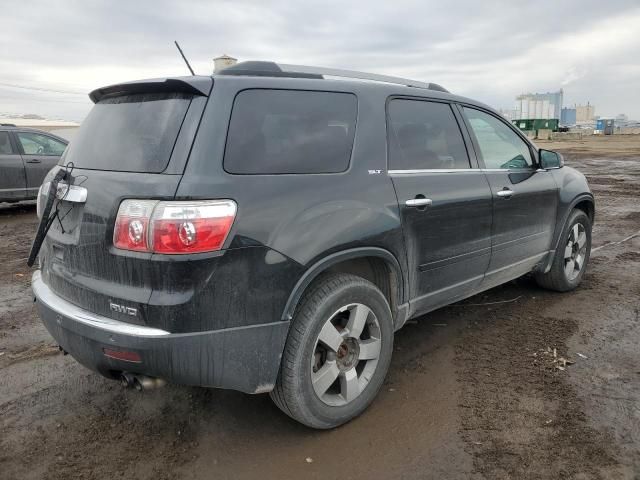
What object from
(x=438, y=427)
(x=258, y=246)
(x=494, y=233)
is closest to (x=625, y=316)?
(x=494, y=233)

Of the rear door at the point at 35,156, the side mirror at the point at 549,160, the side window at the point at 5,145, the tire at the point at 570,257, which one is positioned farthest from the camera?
the rear door at the point at 35,156

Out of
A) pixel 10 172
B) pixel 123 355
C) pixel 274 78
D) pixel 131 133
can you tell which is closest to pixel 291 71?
pixel 274 78

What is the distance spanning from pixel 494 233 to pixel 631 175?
1492 centimetres

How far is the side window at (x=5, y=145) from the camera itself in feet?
33.0

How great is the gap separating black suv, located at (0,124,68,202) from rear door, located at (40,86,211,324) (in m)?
8.36

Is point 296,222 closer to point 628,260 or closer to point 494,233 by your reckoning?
point 494,233

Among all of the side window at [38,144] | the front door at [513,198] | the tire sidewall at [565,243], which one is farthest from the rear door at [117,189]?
the side window at [38,144]

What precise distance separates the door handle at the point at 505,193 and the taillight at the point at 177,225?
2314mm

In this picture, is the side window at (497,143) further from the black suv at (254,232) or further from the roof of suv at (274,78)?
the black suv at (254,232)

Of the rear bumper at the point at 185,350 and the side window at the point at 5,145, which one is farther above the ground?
the side window at the point at 5,145

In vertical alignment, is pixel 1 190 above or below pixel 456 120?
below

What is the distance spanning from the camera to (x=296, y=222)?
2525 millimetres

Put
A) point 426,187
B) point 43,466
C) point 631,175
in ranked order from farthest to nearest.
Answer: point 631,175
point 426,187
point 43,466

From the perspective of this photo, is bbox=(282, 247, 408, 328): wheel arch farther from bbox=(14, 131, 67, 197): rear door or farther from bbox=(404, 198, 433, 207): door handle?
bbox=(14, 131, 67, 197): rear door
